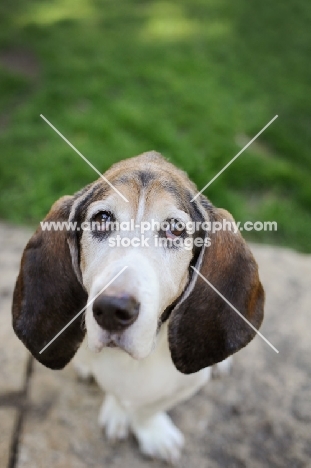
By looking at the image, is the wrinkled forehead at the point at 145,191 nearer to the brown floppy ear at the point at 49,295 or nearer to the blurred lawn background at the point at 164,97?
the brown floppy ear at the point at 49,295

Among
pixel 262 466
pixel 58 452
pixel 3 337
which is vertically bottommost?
pixel 3 337

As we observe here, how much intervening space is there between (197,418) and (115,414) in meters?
0.56

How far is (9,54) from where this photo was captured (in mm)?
7348

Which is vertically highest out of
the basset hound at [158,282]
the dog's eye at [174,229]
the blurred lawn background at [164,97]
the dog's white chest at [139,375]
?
the dog's eye at [174,229]

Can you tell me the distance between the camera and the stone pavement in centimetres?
307

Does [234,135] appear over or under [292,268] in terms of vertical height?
under

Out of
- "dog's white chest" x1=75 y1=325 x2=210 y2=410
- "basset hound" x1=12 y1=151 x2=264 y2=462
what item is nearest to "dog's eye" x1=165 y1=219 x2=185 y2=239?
"basset hound" x1=12 y1=151 x2=264 y2=462

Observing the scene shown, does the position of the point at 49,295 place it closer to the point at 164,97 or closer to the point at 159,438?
the point at 159,438

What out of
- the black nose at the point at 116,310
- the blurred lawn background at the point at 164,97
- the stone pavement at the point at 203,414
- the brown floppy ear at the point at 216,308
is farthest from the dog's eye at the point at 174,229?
the blurred lawn background at the point at 164,97

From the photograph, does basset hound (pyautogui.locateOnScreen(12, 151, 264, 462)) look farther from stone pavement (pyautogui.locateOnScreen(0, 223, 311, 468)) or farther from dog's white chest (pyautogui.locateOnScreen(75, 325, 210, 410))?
stone pavement (pyautogui.locateOnScreen(0, 223, 311, 468))

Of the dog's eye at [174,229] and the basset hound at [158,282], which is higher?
the dog's eye at [174,229]

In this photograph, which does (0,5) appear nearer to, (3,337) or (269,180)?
(269,180)

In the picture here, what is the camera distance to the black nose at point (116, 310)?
1941 mm

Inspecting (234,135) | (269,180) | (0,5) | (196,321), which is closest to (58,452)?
(196,321)
